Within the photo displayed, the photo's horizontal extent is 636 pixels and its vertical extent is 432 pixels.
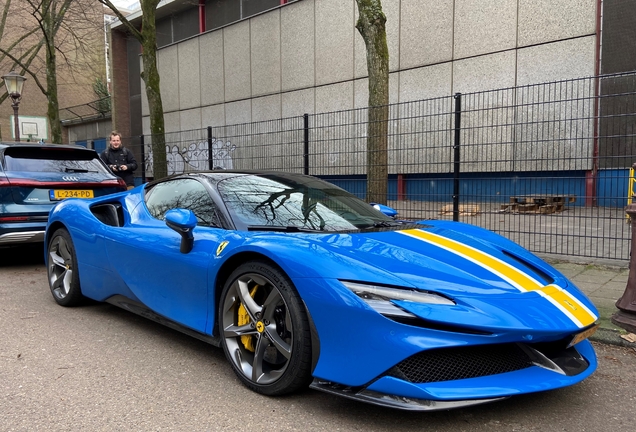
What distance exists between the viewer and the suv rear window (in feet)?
20.0

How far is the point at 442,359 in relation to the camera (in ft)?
7.08

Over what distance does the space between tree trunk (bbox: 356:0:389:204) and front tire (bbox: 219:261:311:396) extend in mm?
4320

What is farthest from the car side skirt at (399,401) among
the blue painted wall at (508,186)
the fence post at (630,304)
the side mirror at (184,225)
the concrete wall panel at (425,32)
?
the concrete wall panel at (425,32)

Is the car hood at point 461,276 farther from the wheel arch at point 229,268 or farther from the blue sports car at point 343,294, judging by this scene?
the wheel arch at point 229,268

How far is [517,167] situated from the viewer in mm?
6980

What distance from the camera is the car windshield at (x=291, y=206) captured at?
3131 mm

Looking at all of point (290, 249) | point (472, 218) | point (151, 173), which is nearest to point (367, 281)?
point (290, 249)

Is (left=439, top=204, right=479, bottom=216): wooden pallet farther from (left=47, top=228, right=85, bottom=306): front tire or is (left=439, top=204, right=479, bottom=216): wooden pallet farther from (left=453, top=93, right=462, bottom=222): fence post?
(left=47, top=228, right=85, bottom=306): front tire

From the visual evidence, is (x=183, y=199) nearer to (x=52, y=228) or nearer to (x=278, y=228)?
(x=278, y=228)

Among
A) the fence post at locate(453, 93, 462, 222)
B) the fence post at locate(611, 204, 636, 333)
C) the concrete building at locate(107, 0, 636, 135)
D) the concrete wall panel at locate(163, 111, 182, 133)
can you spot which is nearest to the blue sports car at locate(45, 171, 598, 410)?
the fence post at locate(611, 204, 636, 333)

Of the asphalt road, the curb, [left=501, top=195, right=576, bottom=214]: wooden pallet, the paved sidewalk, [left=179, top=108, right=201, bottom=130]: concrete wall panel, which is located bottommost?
the asphalt road

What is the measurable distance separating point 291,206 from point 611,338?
2.46 meters

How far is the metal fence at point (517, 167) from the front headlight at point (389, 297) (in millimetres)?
3965

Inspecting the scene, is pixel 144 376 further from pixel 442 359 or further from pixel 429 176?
pixel 429 176
